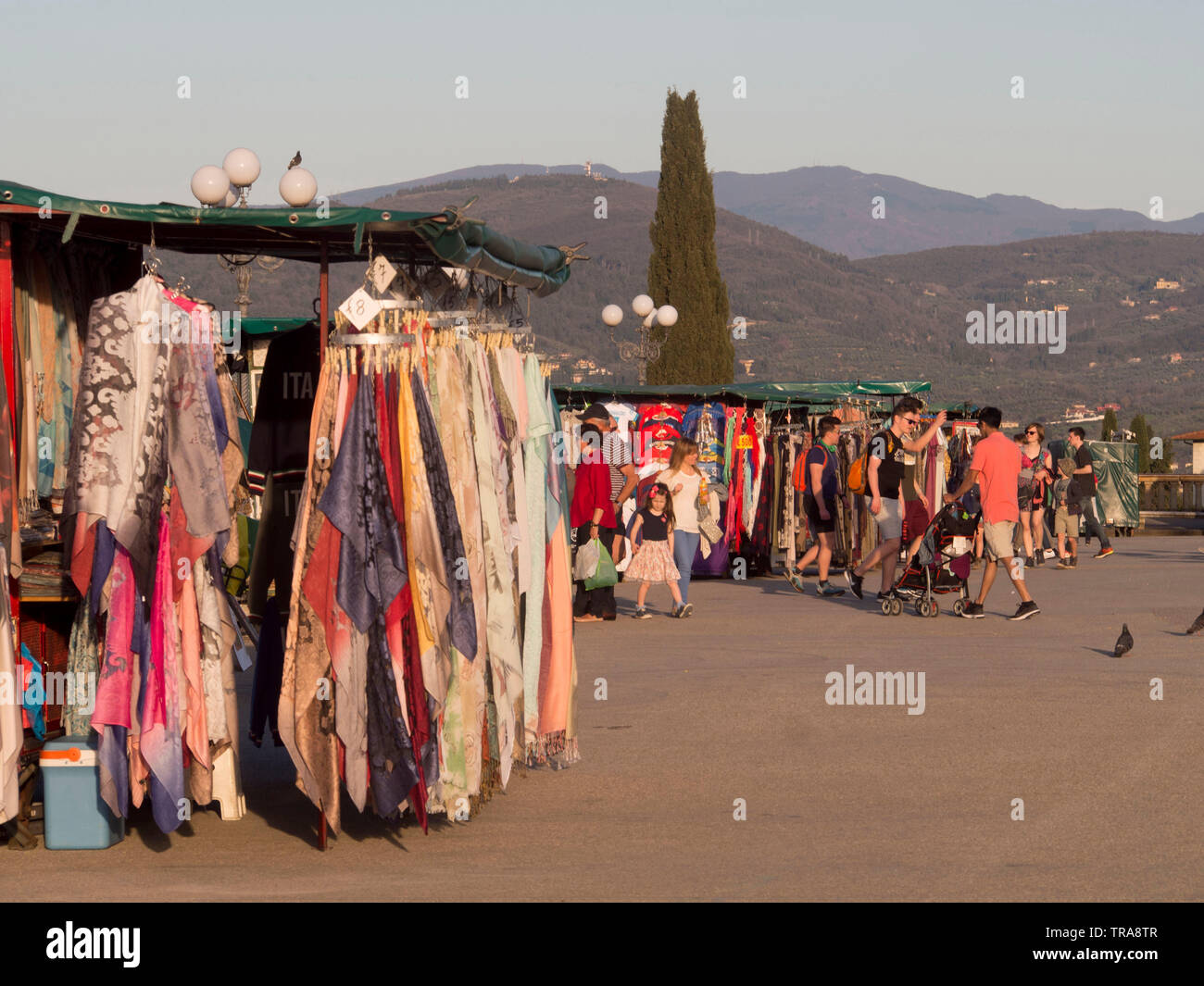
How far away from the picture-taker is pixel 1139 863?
7.02 meters

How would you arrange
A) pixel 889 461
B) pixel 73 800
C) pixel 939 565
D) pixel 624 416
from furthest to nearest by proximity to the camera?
pixel 624 416, pixel 889 461, pixel 939 565, pixel 73 800

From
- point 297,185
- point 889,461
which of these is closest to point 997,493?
point 889,461

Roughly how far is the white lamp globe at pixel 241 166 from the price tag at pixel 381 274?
38.8ft

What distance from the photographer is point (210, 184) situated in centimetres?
1859

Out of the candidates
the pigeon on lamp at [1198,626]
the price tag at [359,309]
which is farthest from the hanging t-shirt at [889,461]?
the price tag at [359,309]

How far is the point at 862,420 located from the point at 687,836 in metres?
16.6

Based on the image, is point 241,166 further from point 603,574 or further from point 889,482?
point 889,482

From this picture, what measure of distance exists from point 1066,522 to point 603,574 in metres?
10.9

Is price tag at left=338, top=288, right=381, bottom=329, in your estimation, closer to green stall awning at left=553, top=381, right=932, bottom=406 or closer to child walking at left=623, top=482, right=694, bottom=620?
child walking at left=623, top=482, right=694, bottom=620

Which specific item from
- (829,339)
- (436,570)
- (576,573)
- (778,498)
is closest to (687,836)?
(436,570)

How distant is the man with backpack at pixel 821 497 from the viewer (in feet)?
65.8

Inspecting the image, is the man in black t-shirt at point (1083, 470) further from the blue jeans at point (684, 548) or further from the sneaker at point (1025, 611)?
the blue jeans at point (684, 548)

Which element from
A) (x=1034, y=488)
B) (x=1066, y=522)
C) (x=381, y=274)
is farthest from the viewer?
(x=1066, y=522)

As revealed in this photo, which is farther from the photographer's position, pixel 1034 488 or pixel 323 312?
pixel 1034 488
